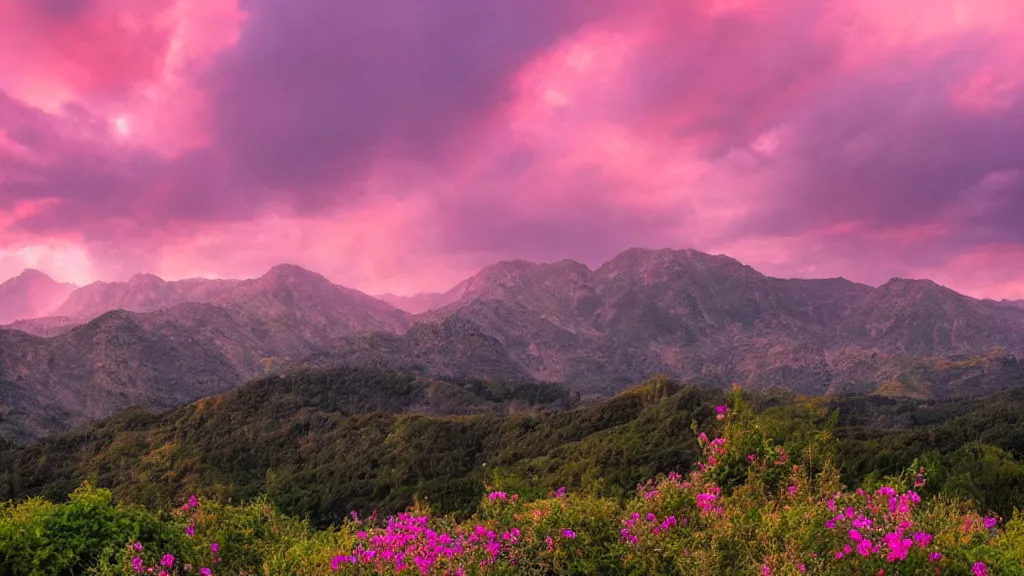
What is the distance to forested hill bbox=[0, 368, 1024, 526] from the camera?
238 feet

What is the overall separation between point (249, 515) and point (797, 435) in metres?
21.6

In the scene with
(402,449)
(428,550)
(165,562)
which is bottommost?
(402,449)

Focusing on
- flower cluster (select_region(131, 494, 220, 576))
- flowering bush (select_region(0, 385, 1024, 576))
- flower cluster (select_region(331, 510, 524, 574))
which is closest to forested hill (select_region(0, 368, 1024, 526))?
flowering bush (select_region(0, 385, 1024, 576))

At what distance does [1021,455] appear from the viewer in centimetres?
5528

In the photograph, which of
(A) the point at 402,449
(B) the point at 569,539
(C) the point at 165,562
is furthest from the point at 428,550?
(A) the point at 402,449

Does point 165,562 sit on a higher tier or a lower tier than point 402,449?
higher

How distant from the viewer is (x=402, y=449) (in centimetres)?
12419

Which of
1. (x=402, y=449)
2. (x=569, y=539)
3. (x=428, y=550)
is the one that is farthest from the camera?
(x=402, y=449)

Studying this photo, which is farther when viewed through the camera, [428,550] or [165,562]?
[165,562]

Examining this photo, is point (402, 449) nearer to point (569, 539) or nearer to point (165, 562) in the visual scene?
point (165, 562)

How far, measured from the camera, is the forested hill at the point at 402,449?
72500 millimetres

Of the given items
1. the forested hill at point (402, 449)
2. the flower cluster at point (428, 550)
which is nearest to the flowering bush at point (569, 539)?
the flower cluster at point (428, 550)

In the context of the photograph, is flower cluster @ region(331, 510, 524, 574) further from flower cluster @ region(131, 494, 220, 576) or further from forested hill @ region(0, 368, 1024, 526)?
forested hill @ region(0, 368, 1024, 526)

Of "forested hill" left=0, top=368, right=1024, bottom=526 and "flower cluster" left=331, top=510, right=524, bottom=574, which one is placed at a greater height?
"flower cluster" left=331, top=510, right=524, bottom=574
